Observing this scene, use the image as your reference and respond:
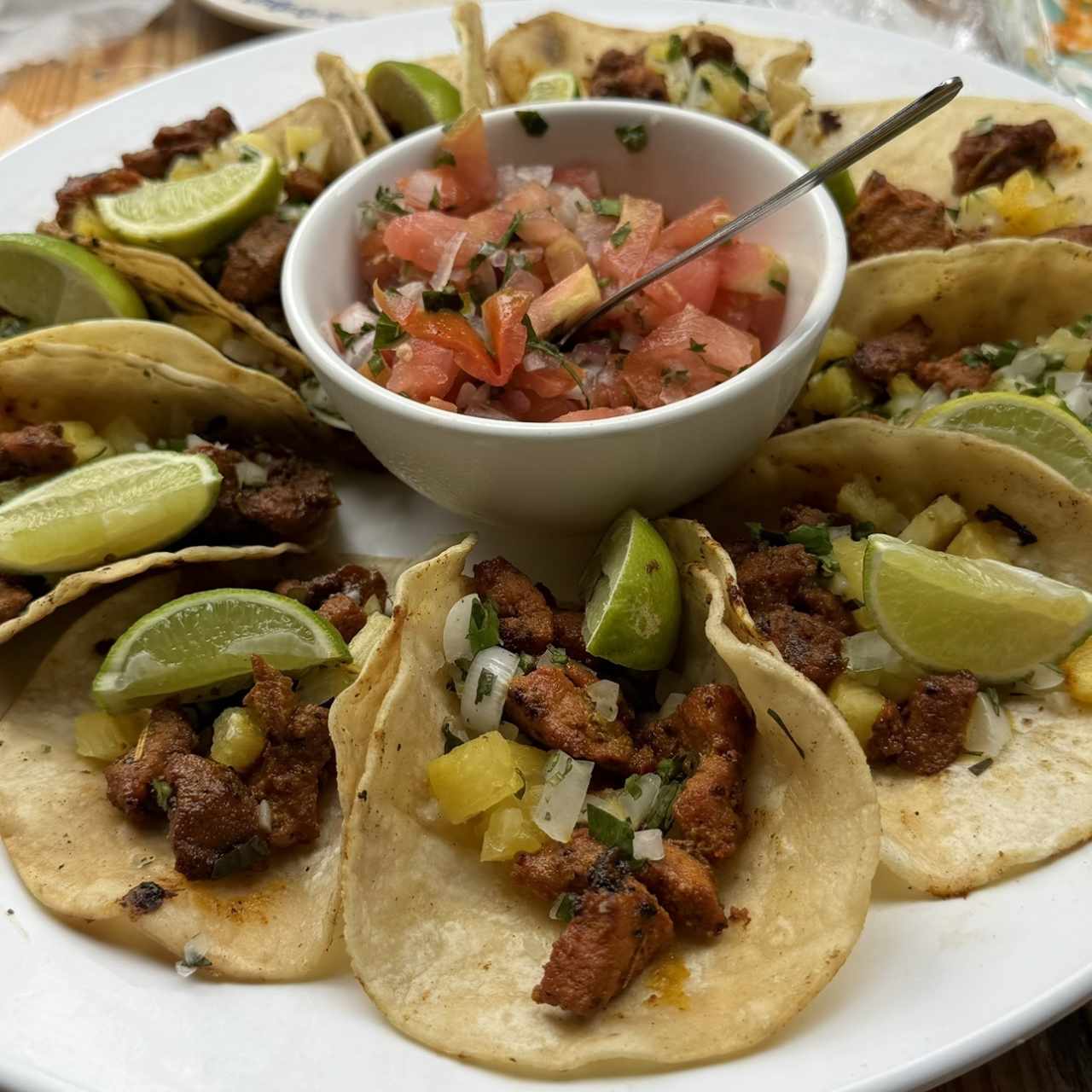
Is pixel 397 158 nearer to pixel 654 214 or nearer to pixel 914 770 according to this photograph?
pixel 654 214

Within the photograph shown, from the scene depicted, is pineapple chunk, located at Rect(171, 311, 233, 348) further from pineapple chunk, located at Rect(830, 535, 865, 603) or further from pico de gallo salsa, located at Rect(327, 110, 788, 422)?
pineapple chunk, located at Rect(830, 535, 865, 603)

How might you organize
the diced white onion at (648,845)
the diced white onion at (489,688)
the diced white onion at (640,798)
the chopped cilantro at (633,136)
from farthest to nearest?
the chopped cilantro at (633,136)
the diced white onion at (489,688)
the diced white onion at (640,798)
the diced white onion at (648,845)

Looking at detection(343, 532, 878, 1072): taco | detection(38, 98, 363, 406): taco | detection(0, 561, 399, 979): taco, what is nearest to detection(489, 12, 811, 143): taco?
detection(38, 98, 363, 406): taco

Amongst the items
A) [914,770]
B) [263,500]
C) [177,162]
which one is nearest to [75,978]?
[263,500]

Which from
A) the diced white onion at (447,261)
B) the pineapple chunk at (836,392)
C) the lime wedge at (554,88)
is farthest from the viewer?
the lime wedge at (554,88)

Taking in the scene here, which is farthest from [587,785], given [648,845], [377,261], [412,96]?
[412,96]

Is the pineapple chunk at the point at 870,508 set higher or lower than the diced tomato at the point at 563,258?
lower

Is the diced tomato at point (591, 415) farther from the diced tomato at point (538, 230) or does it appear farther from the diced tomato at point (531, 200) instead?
the diced tomato at point (531, 200)

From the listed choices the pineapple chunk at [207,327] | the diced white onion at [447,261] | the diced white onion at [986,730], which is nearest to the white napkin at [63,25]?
the pineapple chunk at [207,327]
